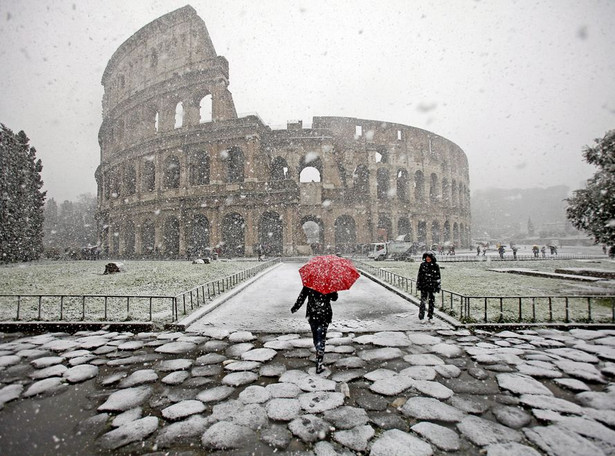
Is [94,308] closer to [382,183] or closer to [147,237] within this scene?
[147,237]

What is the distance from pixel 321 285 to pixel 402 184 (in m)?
33.2

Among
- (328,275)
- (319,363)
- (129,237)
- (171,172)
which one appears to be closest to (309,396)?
(319,363)

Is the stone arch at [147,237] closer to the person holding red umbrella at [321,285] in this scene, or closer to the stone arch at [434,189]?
the person holding red umbrella at [321,285]

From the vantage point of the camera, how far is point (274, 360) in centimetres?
409

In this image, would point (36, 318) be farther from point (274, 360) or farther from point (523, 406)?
point (523, 406)

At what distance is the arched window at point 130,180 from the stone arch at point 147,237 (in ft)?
13.5

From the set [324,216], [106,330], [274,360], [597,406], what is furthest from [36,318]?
[324,216]

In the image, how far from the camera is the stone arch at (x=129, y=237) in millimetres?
30359

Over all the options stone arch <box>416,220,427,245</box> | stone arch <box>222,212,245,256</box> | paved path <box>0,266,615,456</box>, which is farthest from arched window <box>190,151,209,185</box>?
paved path <box>0,266,615,456</box>

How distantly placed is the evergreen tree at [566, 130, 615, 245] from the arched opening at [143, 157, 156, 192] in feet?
98.1

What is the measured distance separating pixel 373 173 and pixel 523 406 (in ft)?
96.5

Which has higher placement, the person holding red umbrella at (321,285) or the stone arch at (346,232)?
the stone arch at (346,232)

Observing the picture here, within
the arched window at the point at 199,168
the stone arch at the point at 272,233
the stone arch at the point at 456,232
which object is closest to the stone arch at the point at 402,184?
the stone arch at the point at 456,232

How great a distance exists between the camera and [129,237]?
31250mm
